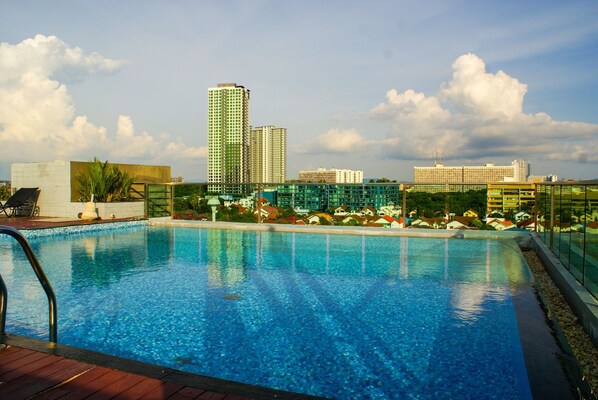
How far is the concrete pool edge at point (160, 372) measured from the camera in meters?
1.81

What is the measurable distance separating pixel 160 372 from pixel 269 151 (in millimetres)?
75515

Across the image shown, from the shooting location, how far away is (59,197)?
12688mm

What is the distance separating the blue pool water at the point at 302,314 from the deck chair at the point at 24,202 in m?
5.17

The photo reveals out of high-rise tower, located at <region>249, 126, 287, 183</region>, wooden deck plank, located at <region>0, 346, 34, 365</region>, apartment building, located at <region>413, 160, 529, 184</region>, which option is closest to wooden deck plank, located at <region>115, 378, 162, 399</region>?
wooden deck plank, located at <region>0, 346, 34, 365</region>

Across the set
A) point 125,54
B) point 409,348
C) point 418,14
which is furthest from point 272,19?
point 409,348

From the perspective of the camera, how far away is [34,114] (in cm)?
1469

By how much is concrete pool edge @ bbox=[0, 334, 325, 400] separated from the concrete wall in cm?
1060

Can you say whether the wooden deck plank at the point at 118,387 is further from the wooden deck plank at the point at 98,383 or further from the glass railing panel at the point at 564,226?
the glass railing panel at the point at 564,226

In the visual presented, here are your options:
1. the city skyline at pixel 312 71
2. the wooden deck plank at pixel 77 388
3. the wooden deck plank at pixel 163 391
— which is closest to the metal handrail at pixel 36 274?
the wooden deck plank at pixel 77 388

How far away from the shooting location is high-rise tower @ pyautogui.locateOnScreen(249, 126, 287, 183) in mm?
74812

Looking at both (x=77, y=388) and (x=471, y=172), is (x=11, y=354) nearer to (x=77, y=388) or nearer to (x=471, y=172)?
(x=77, y=388)

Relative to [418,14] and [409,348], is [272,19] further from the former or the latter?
[409,348]

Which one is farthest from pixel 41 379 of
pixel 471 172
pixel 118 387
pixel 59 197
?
pixel 471 172

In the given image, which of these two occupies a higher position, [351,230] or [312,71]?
[312,71]
